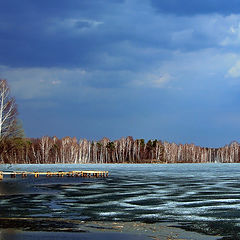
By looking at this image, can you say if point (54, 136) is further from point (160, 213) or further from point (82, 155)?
point (160, 213)

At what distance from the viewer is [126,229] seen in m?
19.4

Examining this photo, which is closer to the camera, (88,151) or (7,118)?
(7,118)

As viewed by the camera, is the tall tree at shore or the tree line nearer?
the tall tree at shore

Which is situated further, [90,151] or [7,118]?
[90,151]

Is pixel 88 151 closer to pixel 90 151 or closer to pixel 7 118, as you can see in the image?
pixel 90 151

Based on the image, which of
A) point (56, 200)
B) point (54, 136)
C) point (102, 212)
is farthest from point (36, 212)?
point (54, 136)

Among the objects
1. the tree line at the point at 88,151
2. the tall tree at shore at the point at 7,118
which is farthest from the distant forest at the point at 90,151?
the tall tree at shore at the point at 7,118

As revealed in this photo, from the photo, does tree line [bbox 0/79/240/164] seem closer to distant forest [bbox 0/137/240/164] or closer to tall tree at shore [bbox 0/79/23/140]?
distant forest [bbox 0/137/240/164]

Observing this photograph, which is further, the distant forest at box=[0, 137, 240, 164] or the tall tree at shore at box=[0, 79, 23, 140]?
the distant forest at box=[0, 137, 240, 164]

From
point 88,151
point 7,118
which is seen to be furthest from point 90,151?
point 7,118

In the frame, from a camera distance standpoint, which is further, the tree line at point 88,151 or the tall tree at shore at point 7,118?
the tree line at point 88,151

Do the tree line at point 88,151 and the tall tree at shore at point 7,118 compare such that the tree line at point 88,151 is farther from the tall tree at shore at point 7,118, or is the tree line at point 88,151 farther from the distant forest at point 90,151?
the tall tree at shore at point 7,118

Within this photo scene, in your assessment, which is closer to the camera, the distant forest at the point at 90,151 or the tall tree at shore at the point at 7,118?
the tall tree at shore at the point at 7,118

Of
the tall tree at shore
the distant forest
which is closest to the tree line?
the distant forest
